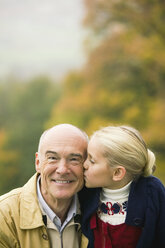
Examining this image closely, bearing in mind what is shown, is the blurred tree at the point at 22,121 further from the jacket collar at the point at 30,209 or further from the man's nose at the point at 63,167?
the man's nose at the point at 63,167

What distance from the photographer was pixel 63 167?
8.13 ft

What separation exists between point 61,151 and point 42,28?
10.1 meters

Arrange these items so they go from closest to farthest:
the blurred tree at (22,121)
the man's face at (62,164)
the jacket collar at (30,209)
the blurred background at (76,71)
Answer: the jacket collar at (30,209) < the man's face at (62,164) < the blurred background at (76,71) < the blurred tree at (22,121)

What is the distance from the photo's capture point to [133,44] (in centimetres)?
1086

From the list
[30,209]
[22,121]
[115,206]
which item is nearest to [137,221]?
[115,206]

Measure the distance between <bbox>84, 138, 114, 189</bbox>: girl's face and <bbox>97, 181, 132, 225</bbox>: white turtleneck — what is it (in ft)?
0.35

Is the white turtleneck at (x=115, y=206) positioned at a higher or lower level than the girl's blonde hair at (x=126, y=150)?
lower

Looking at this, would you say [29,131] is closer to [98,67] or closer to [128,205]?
[98,67]

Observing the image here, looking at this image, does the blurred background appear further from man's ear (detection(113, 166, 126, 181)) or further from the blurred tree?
man's ear (detection(113, 166, 126, 181))

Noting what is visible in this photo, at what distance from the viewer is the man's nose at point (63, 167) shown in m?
2.47

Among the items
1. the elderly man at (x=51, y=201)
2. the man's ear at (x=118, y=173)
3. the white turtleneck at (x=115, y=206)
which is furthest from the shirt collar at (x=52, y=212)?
the man's ear at (x=118, y=173)

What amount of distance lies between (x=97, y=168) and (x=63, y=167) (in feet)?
0.89

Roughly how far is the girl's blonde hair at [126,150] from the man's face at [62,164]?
0.22m

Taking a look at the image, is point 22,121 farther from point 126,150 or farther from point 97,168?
point 126,150
